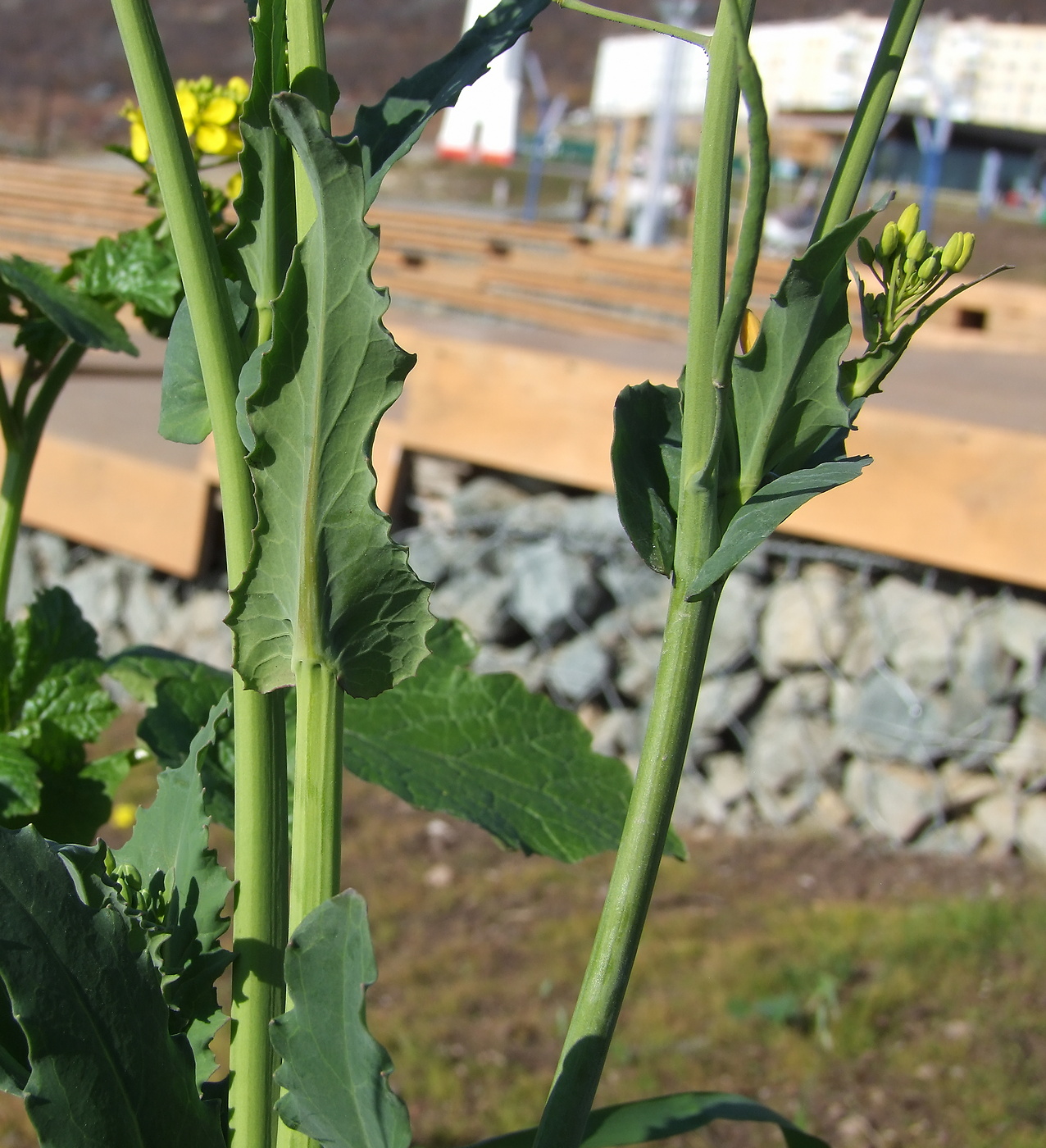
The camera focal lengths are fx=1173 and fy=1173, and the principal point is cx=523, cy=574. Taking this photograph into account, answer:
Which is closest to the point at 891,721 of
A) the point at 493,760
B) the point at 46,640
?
the point at 493,760

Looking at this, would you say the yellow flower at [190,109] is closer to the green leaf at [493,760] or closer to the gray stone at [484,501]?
the green leaf at [493,760]

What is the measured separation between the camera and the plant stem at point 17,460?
0.59 metres

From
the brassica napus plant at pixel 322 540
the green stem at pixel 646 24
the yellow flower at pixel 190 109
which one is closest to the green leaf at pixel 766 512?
the brassica napus plant at pixel 322 540

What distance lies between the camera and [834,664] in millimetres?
2492

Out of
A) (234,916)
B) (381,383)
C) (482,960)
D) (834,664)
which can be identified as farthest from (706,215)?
(834,664)

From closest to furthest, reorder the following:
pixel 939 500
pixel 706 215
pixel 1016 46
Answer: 1. pixel 706 215
2. pixel 939 500
3. pixel 1016 46

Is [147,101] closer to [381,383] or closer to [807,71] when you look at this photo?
[381,383]

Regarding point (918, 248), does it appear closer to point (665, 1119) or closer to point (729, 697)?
point (665, 1119)

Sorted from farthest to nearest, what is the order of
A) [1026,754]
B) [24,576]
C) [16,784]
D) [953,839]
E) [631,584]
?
[24,576] → [631,584] → [953,839] → [1026,754] → [16,784]

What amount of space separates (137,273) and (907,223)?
0.44m

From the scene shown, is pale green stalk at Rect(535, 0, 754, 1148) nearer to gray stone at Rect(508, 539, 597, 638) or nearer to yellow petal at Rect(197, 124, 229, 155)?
yellow petal at Rect(197, 124, 229, 155)

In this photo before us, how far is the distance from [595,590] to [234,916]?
2267 millimetres

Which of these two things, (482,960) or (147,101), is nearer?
(147,101)

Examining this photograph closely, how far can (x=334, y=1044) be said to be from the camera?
341mm
